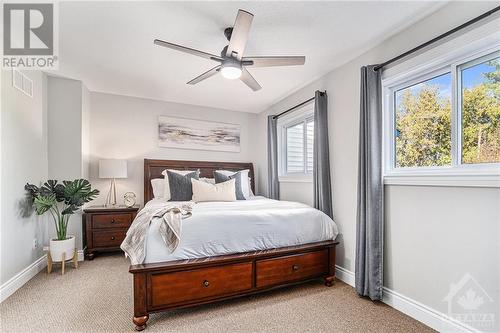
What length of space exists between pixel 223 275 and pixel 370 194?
153 cm

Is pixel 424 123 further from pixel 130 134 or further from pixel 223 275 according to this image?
pixel 130 134

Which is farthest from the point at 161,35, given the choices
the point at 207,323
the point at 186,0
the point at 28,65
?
the point at 207,323

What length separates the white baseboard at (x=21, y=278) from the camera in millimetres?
2331

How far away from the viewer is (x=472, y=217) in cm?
171

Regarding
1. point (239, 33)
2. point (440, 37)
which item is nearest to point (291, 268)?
point (239, 33)

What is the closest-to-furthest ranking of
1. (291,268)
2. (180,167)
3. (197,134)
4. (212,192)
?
(291,268) → (212,192) → (180,167) → (197,134)

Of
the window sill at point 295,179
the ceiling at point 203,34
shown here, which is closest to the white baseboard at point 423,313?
the window sill at point 295,179

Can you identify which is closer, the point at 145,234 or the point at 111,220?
the point at 145,234

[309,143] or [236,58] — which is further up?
[236,58]

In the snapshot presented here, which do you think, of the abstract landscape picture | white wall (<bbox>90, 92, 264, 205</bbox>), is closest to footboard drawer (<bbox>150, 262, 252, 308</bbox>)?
white wall (<bbox>90, 92, 264, 205</bbox>)

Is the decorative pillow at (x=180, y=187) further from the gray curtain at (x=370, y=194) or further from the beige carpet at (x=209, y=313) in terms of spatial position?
the gray curtain at (x=370, y=194)

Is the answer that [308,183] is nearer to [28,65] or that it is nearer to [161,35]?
[161,35]

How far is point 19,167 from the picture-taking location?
2.66 meters

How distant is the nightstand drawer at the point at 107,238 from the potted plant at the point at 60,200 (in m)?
0.39
